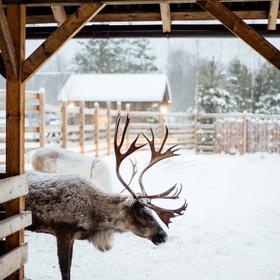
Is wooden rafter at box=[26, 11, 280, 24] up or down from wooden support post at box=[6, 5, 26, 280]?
up

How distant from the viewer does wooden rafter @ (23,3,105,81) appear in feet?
14.1

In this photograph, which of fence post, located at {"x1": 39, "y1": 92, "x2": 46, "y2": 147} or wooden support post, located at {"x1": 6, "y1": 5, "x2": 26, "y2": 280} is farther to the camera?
fence post, located at {"x1": 39, "y1": 92, "x2": 46, "y2": 147}

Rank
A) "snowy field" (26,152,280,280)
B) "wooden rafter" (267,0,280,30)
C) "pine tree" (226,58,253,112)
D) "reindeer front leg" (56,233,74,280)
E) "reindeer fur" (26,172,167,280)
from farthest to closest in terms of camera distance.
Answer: "pine tree" (226,58,253,112) < "snowy field" (26,152,280,280) < "reindeer fur" (26,172,167,280) < "reindeer front leg" (56,233,74,280) < "wooden rafter" (267,0,280,30)

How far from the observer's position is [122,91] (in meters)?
29.8

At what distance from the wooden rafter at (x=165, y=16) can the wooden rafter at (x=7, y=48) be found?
1570mm

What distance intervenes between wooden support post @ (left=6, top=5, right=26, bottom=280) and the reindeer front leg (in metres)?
0.62

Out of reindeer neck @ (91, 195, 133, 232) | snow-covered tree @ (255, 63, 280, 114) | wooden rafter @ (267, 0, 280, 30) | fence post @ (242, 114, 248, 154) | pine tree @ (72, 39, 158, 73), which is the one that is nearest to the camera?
wooden rafter @ (267, 0, 280, 30)

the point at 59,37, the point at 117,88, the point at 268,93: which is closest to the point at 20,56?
the point at 59,37

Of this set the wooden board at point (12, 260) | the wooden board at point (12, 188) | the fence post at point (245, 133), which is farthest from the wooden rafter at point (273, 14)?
the fence post at point (245, 133)

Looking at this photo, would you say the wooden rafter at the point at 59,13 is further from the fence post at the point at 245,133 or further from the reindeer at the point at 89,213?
the fence post at the point at 245,133

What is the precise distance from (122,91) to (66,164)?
21.7m

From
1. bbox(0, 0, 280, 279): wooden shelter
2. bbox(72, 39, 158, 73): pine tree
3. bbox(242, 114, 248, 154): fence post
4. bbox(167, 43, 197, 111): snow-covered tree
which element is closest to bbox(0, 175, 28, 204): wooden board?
bbox(0, 0, 280, 279): wooden shelter

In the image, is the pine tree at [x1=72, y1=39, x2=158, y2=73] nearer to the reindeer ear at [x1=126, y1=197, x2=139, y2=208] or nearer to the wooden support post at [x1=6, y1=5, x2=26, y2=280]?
the reindeer ear at [x1=126, y1=197, x2=139, y2=208]

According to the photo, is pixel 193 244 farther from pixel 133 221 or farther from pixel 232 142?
pixel 232 142
